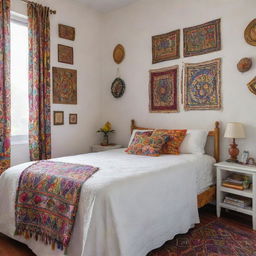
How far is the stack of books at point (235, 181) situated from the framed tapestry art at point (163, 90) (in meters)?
1.17

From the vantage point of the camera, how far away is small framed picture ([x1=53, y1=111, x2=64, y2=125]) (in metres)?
3.66

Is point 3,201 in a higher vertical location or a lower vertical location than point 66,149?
lower

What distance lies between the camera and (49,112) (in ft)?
11.4

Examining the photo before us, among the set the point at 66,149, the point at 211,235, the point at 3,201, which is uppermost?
the point at 66,149

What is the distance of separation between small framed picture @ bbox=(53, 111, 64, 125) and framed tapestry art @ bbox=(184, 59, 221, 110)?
188 centimetres

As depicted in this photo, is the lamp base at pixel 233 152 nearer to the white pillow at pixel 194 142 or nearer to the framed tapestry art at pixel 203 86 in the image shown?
the white pillow at pixel 194 142

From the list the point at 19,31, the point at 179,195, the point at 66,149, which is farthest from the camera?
the point at 66,149

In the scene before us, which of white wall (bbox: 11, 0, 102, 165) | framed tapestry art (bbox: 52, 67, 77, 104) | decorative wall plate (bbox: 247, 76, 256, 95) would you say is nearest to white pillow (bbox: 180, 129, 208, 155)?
decorative wall plate (bbox: 247, 76, 256, 95)

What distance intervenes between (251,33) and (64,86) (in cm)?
266

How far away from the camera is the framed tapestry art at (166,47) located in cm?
343

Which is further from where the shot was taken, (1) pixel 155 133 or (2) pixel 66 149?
(2) pixel 66 149

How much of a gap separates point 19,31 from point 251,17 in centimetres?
294

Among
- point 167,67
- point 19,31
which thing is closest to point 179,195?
point 167,67

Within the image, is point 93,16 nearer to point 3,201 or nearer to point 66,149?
point 66,149
